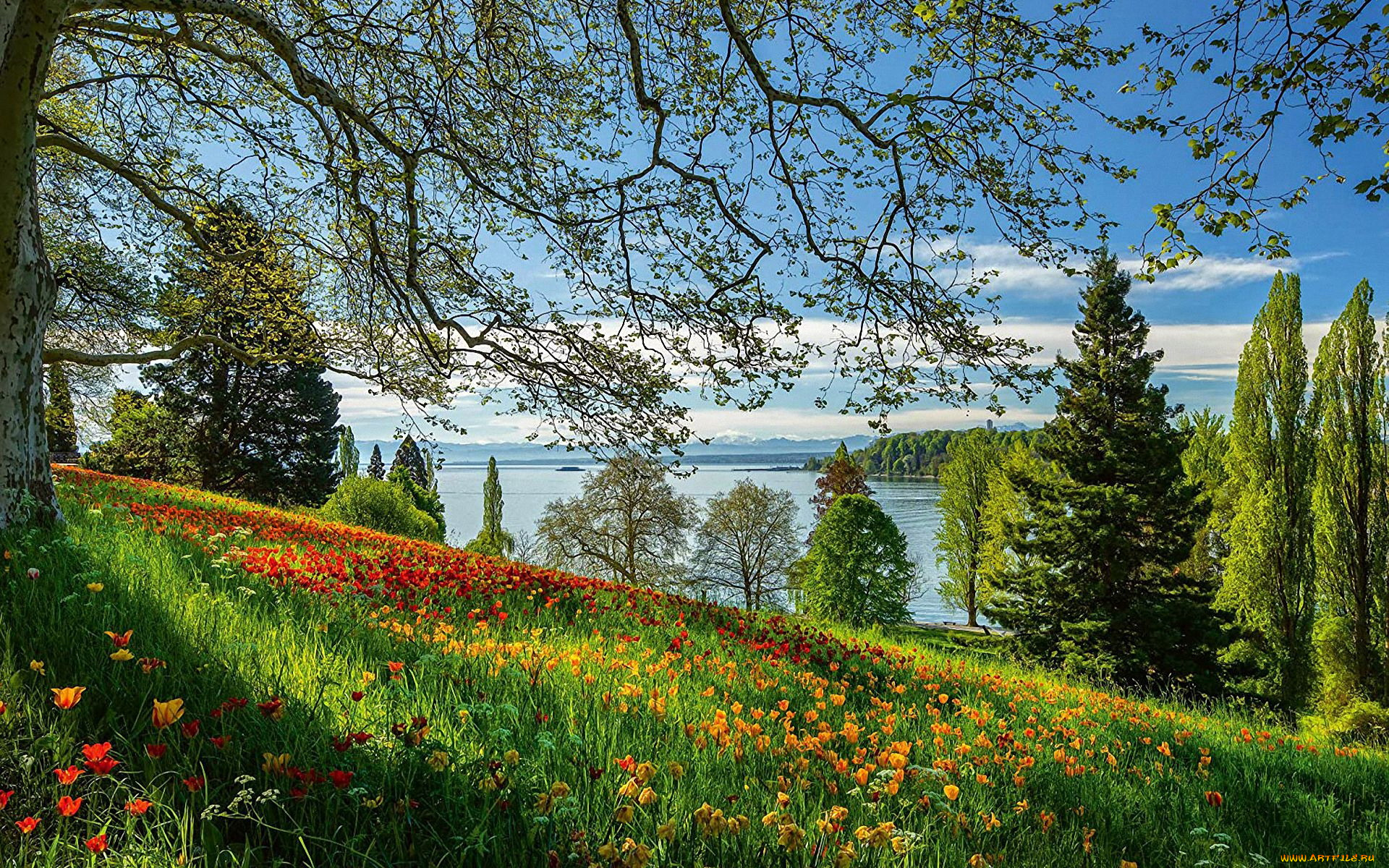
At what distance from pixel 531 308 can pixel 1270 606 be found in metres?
23.8

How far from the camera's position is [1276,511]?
19.4m

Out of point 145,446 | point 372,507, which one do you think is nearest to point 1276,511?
point 372,507

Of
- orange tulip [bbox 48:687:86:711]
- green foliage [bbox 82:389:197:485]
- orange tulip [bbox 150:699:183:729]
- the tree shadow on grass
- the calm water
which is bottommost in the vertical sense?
the calm water

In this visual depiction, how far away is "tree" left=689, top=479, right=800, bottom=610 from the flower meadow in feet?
91.5

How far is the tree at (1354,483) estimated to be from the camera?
60.1ft

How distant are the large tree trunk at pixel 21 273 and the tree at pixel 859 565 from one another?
77.0ft

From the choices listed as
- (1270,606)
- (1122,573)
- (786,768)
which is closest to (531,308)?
(786,768)

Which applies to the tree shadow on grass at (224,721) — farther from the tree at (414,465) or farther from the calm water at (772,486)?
the tree at (414,465)

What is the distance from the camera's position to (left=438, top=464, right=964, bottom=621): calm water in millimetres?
40719

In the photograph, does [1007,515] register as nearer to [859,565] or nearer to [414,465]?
[859,565]

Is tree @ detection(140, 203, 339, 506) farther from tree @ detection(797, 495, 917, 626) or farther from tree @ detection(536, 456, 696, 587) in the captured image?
tree @ detection(797, 495, 917, 626)

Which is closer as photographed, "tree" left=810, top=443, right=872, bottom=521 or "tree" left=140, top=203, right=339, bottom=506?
"tree" left=140, top=203, right=339, bottom=506

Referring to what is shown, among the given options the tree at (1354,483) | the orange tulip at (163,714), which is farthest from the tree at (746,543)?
the orange tulip at (163,714)

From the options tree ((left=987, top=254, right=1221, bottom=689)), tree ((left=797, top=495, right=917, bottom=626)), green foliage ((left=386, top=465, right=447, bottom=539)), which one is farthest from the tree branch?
green foliage ((left=386, top=465, right=447, bottom=539))
